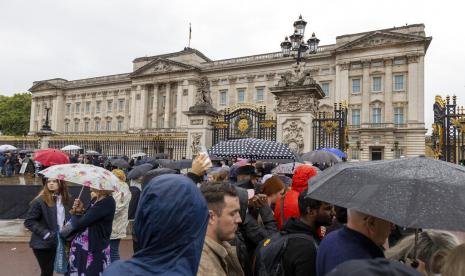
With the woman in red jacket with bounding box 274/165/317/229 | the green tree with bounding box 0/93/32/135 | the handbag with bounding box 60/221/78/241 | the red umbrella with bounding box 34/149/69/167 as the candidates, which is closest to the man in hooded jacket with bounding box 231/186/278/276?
the woman in red jacket with bounding box 274/165/317/229

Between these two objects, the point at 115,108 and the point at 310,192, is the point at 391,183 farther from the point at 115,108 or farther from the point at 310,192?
the point at 115,108

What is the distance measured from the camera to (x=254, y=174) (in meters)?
5.28

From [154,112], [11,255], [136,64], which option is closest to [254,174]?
[11,255]

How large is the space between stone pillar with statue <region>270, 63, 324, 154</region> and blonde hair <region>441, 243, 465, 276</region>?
32.4 ft

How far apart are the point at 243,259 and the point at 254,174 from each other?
2242 millimetres

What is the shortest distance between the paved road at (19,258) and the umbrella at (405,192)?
17.0 ft

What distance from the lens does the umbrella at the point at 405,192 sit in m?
1.94

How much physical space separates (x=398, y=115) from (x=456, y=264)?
4170cm

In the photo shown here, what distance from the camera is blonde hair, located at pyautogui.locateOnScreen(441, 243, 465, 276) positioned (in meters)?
1.38

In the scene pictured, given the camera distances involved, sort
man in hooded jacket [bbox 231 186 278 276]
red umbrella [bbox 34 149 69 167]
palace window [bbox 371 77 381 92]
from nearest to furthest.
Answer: man in hooded jacket [bbox 231 186 278 276], red umbrella [bbox 34 149 69 167], palace window [bbox 371 77 381 92]

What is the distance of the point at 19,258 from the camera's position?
20.2 ft

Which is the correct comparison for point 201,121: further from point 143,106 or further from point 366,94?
point 143,106

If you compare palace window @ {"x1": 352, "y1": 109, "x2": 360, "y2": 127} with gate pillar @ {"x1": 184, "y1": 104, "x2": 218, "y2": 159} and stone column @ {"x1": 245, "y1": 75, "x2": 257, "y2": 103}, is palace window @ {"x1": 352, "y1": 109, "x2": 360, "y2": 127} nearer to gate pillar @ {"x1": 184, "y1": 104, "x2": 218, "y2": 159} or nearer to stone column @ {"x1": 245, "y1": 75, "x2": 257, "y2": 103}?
stone column @ {"x1": 245, "y1": 75, "x2": 257, "y2": 103}

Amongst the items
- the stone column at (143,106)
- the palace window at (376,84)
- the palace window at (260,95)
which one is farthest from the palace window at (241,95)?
the palace window at (376,84)
